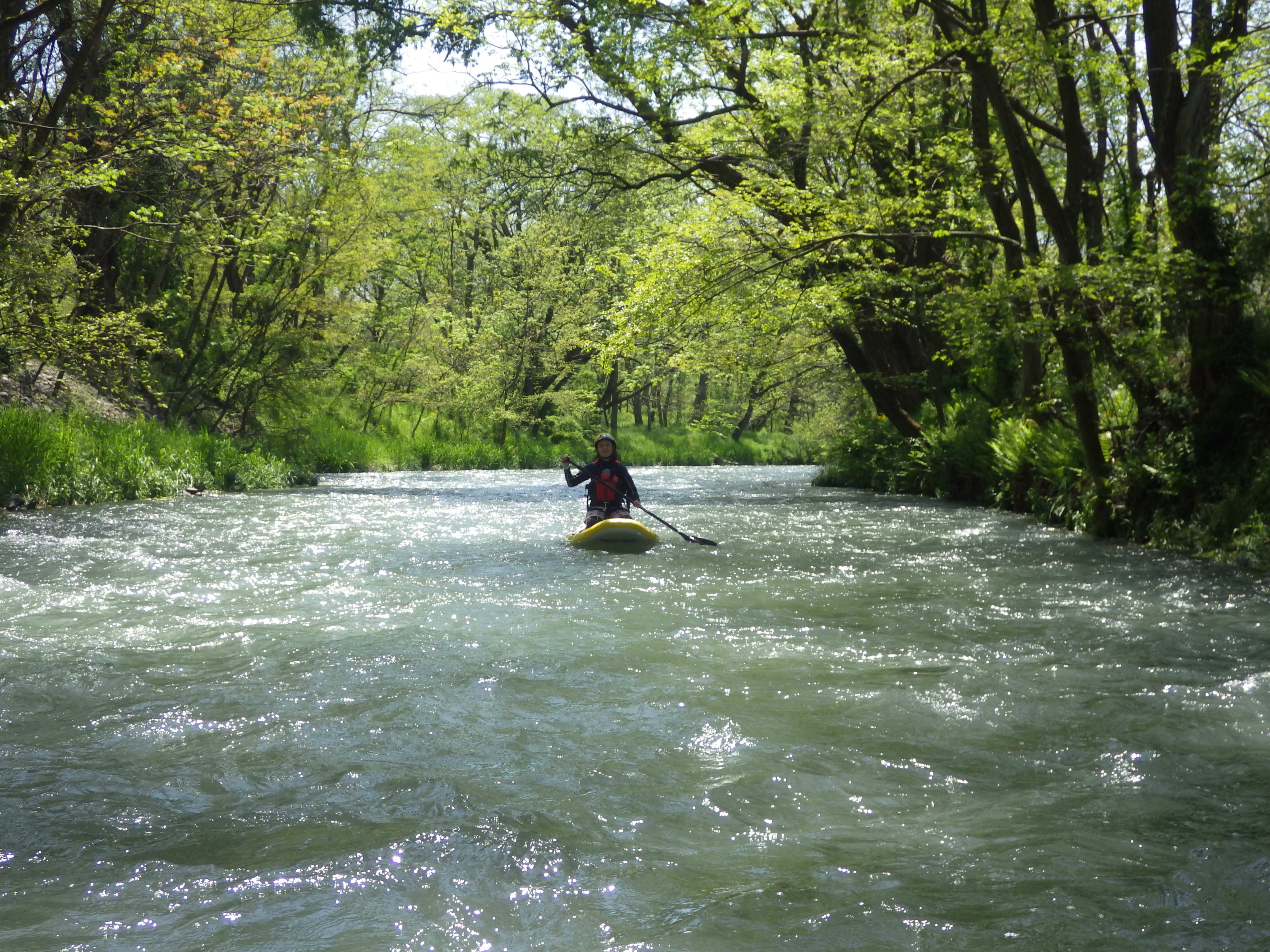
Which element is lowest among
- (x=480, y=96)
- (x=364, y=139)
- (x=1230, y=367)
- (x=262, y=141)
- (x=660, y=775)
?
(x=660, y=775)

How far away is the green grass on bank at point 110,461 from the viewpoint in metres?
12.6

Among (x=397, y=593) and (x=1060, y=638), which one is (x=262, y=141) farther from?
(x=1060, y=638)

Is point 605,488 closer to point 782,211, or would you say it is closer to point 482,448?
point 782,211

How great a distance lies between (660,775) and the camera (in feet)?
12.0

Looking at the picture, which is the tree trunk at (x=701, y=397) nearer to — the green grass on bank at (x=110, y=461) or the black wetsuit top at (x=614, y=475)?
the green grass on bank at (x=110, y=461)

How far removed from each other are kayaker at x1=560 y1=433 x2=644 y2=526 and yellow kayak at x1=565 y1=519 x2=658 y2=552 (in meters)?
0.82

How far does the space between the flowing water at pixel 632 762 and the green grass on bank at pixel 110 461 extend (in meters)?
5.58

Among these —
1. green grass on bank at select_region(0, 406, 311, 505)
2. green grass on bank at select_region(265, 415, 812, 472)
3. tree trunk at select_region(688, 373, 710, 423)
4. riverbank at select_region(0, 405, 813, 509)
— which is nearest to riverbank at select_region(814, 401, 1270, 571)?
riverbank at select_region(0, 405, 813, 509)

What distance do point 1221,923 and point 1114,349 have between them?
8.11m

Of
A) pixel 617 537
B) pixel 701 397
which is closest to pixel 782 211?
pixel 617 537

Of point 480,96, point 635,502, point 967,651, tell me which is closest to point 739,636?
point 967,651

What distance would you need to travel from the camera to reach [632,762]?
380 centimetres

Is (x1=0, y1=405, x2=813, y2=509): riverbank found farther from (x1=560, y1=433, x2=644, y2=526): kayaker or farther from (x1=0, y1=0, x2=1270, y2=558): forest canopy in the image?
(x1=560, y1=433, x2=644, y2=526): kayaker

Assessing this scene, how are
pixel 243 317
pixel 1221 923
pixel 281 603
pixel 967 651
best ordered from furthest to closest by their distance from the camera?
pixel 243 317 → pixel 281 603 → pixel 967 651 → pixel 1221 923
